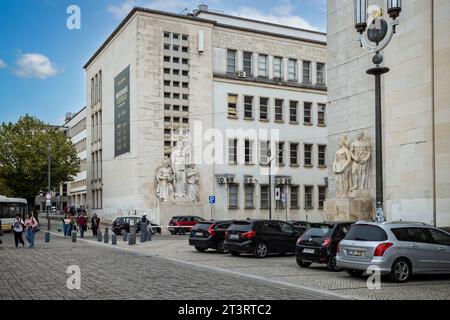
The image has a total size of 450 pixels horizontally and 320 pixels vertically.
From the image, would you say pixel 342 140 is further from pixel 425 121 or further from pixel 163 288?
pixel 163 288

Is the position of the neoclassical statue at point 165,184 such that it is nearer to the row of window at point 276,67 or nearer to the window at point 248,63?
the row of window at point 276,67

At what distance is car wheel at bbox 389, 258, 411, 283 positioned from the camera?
1501cm

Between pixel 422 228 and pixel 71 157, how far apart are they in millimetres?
62452

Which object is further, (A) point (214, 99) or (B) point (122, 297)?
(A) point (214, 99)

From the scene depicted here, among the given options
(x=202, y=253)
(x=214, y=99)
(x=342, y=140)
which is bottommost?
(x=202, y=253)

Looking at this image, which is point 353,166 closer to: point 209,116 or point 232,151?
point 209,116

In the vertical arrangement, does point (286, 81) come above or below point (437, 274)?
above

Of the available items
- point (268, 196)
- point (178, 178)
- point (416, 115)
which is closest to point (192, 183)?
point (178, 178)

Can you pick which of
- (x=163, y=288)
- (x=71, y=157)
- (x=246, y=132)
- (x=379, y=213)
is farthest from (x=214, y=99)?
(x=163, y=288)

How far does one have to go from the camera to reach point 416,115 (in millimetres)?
27031

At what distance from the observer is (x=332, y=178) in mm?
33656

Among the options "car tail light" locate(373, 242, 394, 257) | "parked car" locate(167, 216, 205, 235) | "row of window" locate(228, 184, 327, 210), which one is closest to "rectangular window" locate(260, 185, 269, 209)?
"row of window" locate(228, 184, 327, 210)

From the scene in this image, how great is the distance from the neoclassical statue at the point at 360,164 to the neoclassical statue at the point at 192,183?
26021 millimetres

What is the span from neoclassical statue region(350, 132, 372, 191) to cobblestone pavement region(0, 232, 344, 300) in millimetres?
12233
